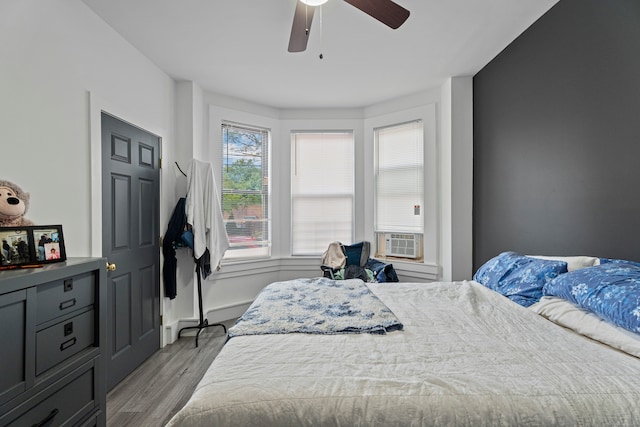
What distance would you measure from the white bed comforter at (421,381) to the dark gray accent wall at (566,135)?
3.05 ft

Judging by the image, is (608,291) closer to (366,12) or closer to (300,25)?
(366,12)

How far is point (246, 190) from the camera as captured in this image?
394cm

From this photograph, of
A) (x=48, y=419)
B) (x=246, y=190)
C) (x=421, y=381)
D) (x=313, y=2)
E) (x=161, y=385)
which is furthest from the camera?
(x=246, y=190)

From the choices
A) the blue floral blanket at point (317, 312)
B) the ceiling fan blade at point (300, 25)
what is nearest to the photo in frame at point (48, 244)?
the blue floral blanket at point (317, 312)

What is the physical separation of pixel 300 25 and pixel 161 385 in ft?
8.89

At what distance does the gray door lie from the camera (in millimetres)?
2348

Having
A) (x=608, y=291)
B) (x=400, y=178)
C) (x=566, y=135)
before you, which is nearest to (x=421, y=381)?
(x=608, y=291)

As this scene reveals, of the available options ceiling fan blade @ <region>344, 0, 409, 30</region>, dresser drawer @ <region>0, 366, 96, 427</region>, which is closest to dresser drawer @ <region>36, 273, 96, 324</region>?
dresser drawer @ <region>0, 366, 96, 427</region>

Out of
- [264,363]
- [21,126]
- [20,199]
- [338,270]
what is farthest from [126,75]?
[338,270]

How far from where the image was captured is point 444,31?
2.44m

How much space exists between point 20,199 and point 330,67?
2561 mm

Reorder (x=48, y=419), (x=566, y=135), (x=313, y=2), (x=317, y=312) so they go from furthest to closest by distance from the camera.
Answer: (x=566, y=135) < (x=317, y=312) < (x=313, y=2) < (x=48, y=419)

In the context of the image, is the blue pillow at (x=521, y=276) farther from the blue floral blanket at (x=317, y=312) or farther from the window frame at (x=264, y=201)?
the window frame at (x=264, y=201)

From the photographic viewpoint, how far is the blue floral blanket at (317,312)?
1.53 meters
